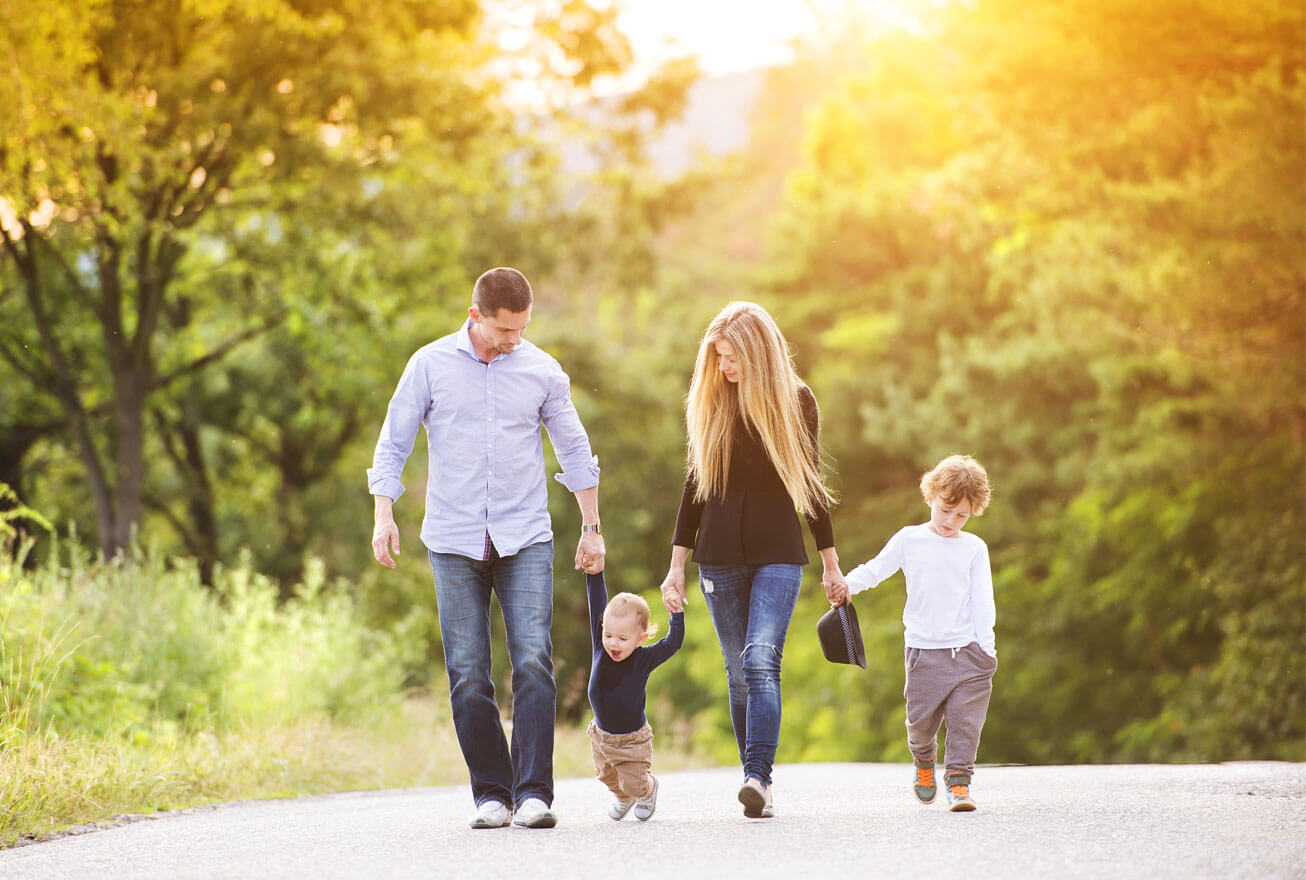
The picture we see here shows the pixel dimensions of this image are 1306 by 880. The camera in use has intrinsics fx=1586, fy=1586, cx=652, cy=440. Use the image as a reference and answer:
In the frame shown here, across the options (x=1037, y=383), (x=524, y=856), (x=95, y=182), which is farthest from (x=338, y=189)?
(x=524, y=856)

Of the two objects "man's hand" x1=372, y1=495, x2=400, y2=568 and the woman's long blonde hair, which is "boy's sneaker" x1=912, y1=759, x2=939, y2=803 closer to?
the woman's long blonde hair

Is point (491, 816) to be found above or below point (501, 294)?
below

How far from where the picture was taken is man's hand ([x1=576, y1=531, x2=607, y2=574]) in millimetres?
6297

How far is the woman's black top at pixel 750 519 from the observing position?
6.48 m

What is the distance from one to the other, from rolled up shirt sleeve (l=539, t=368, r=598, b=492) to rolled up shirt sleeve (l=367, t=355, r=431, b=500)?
0.50 m

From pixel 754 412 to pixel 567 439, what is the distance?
0.78 m

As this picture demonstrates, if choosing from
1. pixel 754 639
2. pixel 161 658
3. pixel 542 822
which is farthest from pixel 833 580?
pixel 161 658

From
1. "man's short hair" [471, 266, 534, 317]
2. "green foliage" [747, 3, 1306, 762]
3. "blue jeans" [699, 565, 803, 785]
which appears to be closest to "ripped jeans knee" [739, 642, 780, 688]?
"blue jeans" [699, 565, 803, 785]

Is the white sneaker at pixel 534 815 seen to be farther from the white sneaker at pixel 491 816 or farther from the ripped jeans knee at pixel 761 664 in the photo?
the ripped jeans knee at pixel 761 664

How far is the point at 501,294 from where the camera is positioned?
20.4ft

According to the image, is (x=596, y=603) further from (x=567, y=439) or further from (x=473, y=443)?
(x=473, y=443)

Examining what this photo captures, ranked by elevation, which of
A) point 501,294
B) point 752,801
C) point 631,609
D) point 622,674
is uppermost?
point 501,294

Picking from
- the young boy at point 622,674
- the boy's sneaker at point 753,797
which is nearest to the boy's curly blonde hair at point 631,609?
the young boy at point 622,674

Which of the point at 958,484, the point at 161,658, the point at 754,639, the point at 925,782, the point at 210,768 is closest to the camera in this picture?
the point at 754,639
